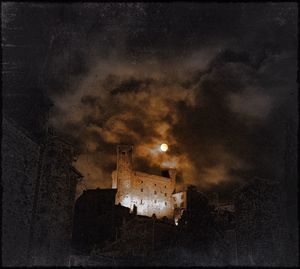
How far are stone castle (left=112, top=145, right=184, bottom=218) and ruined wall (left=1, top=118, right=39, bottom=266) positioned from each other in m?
56.0

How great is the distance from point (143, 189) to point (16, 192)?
62453 mm

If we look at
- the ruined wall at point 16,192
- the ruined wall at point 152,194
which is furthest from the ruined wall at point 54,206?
the ruined wall at point 152,194

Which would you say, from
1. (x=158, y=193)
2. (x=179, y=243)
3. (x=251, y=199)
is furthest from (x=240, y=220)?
(x=158, y=193)

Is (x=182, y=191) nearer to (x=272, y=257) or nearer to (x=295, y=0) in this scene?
(x=272, y=257)

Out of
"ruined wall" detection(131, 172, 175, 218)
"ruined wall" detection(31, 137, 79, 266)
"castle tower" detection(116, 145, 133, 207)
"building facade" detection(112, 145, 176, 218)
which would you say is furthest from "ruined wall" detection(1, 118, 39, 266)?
"ruined wall" detection(131, 172, 175, 218)

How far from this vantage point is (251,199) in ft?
69.9

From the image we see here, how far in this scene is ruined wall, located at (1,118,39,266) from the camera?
1628cm

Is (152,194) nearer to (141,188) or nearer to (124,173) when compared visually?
(141,188)

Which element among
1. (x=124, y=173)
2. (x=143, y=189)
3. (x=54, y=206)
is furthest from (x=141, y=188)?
(x=54, y=206)

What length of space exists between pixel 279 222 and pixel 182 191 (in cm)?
6353

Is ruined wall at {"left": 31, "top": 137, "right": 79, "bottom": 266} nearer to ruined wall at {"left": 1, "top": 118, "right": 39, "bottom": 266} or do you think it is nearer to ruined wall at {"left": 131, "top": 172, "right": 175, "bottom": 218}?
ruined wall at {"left": 1, "top": 118, "right": 39, "bottom": 266}

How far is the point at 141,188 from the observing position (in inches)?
3086

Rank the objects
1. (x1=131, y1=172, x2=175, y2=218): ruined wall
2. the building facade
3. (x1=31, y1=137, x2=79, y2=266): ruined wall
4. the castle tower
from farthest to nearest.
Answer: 1. (x1=131, y1=172, x2=175, y2=218): ruined wall
2. the building facade
3. the castle tower
4. (x1=31, y1=137, x2=79, y2=266): ruined wall

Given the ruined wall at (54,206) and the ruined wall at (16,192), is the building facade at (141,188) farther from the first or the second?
the ruined wall at (16,192)
